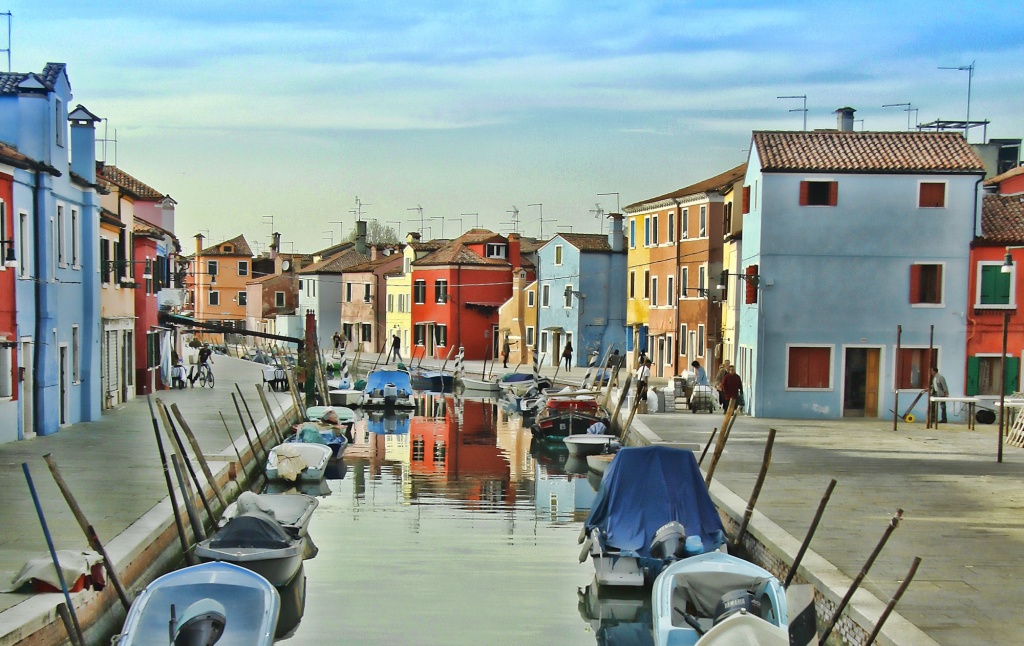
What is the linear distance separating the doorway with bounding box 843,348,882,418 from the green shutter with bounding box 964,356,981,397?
2.30 meters

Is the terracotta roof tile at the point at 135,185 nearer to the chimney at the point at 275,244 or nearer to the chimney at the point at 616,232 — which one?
the chimney at the point at 616,232

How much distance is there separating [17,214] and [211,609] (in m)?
14.3

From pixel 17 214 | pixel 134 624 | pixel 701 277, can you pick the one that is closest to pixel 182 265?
pixel 701 277

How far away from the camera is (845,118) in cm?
3550

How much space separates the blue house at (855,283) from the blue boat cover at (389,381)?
1536cm

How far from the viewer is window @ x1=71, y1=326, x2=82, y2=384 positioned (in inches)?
Result: 1049

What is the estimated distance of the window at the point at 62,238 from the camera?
25.6 meters

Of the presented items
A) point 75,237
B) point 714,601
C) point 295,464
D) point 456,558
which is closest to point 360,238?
point 75,237

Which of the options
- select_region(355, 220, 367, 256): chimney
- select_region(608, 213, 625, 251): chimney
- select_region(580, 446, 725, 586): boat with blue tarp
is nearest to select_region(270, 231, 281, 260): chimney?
select_region(355, 220, 367, 256): chimney

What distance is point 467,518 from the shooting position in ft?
66.4

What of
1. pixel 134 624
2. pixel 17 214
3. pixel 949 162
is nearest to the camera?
pixel 134 624

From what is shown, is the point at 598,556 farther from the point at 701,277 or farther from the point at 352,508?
the point at 701,277

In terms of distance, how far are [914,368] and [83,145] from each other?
70.9ft

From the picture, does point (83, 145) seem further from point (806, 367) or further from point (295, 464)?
point (806, 367)
